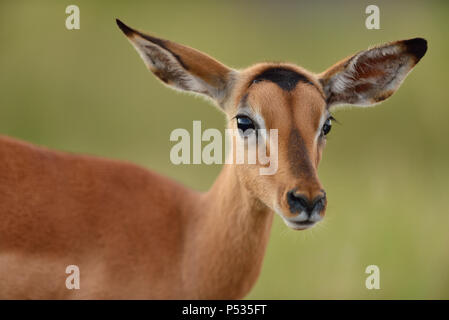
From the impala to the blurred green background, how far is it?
245cm

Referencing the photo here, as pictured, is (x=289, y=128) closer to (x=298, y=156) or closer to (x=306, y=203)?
(x=298, y=156)

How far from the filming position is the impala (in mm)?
5020

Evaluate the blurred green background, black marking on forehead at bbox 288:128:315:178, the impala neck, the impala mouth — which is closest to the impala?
the impala neck

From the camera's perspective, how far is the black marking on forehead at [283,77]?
4.87 m

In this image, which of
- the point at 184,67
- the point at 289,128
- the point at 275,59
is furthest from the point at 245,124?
the point at 275,59

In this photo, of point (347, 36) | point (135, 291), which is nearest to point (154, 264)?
point (135, 291)

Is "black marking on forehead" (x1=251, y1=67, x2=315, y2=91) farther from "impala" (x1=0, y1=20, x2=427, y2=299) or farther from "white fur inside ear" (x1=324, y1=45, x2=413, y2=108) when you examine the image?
"white fur inside ear" (x1=324, y1=45, x2=413, y2=108)

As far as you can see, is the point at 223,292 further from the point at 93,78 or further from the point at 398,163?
the point at 93,78

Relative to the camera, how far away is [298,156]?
4.52 meters

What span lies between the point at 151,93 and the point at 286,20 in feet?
8.22

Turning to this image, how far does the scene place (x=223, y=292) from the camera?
521 cm

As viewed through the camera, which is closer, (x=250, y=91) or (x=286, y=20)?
(x=250, y=91)

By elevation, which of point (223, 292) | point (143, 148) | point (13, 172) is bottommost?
point (223, 292)

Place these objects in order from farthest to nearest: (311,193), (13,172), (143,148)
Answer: (143,148)
(13,172)
(311,193)
